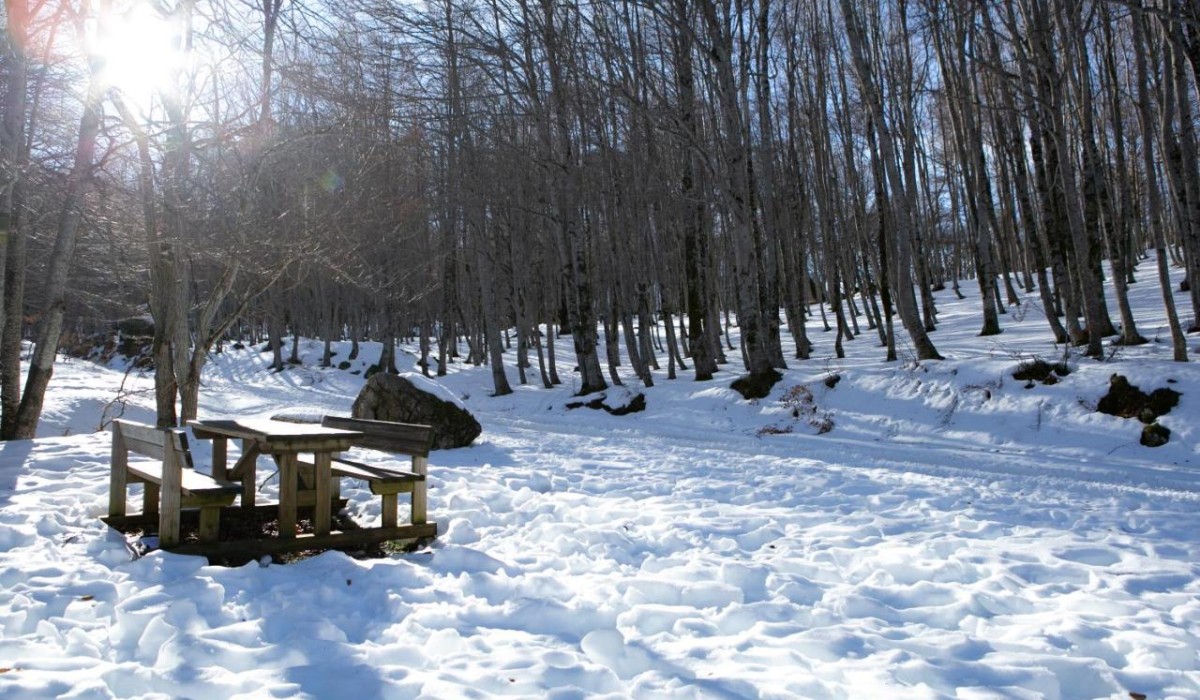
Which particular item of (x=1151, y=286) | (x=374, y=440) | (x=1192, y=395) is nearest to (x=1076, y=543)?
(x=374, y=440)

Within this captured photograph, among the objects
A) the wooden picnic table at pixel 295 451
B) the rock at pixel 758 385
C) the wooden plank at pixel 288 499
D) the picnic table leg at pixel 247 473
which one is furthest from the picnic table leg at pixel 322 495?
the rock at pixel 758 385

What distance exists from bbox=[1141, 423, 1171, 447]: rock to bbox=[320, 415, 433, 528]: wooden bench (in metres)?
8.31

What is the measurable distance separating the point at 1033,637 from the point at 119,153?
10.9 m

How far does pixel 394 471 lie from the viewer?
5.70m

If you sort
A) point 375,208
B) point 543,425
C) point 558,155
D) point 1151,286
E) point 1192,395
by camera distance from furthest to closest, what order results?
point 1151,286
point 558,155
point 375,208
point 543,425
point 1192,395

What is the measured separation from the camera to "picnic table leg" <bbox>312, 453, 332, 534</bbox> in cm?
521

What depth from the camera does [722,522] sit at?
589 cm

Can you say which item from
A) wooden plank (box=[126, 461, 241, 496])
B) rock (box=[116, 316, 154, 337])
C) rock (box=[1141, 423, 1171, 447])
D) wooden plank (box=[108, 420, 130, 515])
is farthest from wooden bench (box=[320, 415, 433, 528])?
rock (box=[116, 316, 154, 337])

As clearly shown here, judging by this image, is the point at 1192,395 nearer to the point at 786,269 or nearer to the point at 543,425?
the point at 543,425

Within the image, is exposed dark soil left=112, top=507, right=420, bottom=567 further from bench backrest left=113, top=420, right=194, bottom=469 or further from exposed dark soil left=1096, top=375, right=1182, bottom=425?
exposed dark soil left=1096, top=375, right=1182, bottom=425

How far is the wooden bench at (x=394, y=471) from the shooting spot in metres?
5.38

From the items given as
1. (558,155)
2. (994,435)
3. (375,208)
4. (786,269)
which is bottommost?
(994,435)

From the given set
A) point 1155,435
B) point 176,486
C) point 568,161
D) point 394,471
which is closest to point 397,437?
point 394,471

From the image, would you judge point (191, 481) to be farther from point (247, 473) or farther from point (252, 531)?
point (247, 473)
